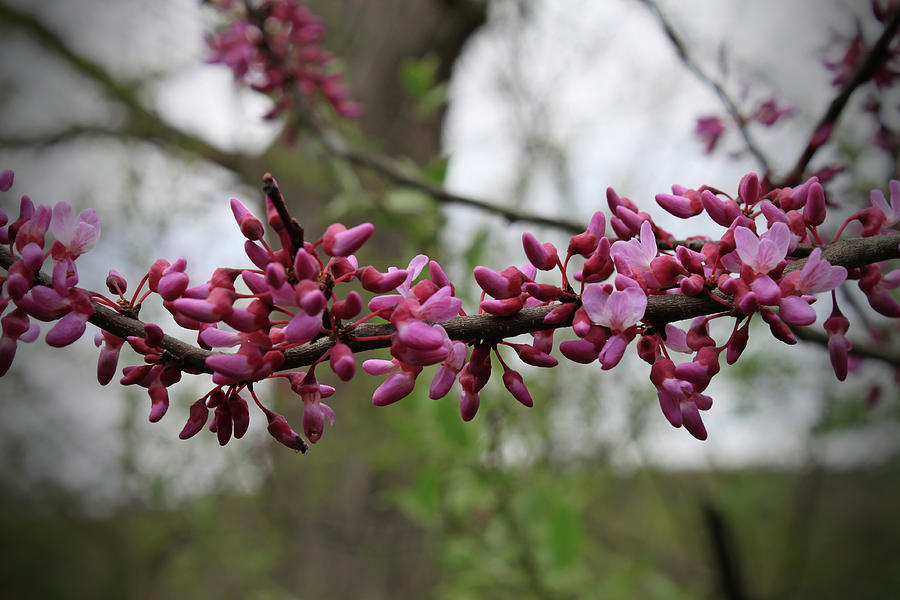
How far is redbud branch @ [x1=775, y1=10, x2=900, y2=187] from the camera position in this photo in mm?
796

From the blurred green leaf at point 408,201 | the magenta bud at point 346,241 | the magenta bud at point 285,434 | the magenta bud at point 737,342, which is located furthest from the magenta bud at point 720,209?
the blurred green leaf at point 408,201

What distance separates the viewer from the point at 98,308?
0.47 meters

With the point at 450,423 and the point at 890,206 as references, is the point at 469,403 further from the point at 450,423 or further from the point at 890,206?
the point at 450,423

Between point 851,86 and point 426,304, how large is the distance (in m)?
0.80

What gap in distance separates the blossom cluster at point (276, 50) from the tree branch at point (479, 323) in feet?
3.88

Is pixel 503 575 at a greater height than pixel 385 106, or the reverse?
pixel 385 106

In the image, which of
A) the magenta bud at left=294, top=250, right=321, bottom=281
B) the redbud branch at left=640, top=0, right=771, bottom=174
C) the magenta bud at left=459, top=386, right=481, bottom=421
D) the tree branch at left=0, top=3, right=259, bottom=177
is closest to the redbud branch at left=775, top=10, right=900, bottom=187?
the redbud branch at left=640, top=0, right=771, bottom=174

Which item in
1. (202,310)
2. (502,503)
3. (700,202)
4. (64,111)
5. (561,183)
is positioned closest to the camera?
(202,310)

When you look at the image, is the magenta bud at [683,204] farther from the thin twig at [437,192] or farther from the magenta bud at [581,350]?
the thin twig at [437,192]

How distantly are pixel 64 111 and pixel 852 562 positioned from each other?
557 centimetres

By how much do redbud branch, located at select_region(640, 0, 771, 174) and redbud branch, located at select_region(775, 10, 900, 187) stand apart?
1.9 inches

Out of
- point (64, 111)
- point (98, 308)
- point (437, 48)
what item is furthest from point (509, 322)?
point (64, 111)

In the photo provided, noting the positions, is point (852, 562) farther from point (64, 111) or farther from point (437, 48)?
point (64, 111)

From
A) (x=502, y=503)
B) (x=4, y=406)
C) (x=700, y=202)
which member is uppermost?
(x=700, y=202)
